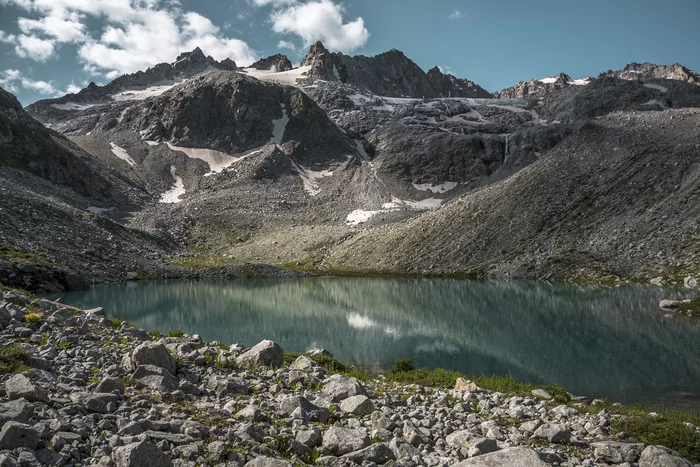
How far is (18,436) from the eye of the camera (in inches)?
261

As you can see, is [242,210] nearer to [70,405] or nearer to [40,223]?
[40,223]

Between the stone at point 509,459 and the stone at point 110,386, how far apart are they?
7281 mm

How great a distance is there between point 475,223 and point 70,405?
84664 millimetres

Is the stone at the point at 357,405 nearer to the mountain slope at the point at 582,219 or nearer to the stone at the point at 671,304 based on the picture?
the stone at the point at 671,304

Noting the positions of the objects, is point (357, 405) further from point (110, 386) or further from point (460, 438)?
point (110, 386)

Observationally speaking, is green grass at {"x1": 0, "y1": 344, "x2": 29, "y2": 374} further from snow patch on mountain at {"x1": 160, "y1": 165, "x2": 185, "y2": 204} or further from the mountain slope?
snow patch on mountain at {"x1": 160, "y1": 165, "x2": 185, "y2": 204}

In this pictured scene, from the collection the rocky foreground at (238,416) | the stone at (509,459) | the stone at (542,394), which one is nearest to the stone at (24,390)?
the rocky foreground at (238,416)

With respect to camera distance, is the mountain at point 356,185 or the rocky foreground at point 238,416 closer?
the rocky foreground at point 238,416

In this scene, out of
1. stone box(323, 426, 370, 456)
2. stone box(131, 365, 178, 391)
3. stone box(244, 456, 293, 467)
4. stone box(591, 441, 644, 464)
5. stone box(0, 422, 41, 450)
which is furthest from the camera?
stone box(131, 365, 178, 391)

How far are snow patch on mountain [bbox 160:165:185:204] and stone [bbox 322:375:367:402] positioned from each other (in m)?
141

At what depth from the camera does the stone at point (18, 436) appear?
257 inches

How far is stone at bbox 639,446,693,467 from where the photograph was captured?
30.1 ft

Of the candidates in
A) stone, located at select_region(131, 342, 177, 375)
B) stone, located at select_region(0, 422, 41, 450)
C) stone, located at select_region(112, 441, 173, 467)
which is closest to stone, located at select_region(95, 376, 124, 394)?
stone, located at select_region(131, 342, 177, 375)

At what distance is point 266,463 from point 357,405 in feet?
13.7
